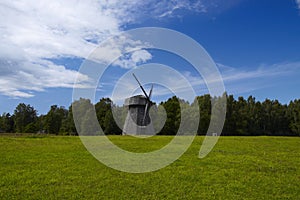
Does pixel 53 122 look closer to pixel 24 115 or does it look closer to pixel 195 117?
pixel 24 115

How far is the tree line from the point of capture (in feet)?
254

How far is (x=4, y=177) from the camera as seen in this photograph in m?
14.6

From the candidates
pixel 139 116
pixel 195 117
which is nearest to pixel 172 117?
pixel 195 117

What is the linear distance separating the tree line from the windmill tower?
38.5ft

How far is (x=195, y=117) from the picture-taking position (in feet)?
249

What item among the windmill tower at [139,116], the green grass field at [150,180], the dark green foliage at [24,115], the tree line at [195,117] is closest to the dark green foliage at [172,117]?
the tree line at [195,117]

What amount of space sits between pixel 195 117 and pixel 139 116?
24.3 meters

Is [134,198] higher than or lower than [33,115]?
lower

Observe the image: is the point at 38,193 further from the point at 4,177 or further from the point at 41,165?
the point at 41,165

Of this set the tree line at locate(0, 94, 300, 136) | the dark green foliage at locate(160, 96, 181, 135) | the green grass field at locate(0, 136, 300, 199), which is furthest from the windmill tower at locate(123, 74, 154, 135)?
the green grass field at locate(0, 136, 300, 199)

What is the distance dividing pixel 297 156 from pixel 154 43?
14.3m

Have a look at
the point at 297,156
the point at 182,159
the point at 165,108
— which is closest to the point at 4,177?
the point at 182,159

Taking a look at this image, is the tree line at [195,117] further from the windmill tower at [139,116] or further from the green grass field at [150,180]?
the green grass field at [150,180]

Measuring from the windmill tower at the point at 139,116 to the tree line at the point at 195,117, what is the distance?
11726 millimetres
